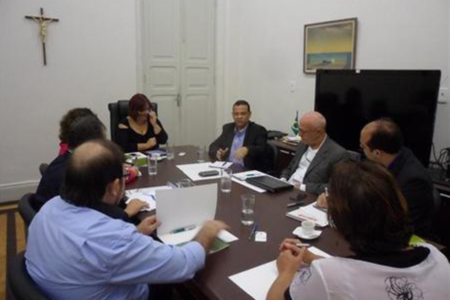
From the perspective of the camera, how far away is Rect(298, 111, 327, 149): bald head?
2623 mm

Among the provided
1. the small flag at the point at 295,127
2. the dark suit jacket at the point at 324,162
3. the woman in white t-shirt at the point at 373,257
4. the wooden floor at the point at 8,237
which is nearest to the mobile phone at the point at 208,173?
the dark suit jacket at the point at 324,162

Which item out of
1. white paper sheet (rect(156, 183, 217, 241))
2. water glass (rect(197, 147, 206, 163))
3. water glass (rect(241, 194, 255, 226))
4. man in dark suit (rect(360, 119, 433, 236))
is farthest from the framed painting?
white paper sheet (rect(156, 183, 217, 241))

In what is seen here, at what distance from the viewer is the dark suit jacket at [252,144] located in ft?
10.6

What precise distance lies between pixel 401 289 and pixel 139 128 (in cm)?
287

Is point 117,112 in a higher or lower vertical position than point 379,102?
lower

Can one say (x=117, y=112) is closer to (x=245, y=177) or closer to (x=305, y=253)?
(x=245, y=177)

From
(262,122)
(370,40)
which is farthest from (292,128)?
(370,40)

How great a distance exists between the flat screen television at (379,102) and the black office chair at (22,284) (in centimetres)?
279

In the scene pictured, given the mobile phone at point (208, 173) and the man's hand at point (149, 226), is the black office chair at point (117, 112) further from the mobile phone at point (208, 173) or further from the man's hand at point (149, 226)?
the man's hand at point (149, 226)

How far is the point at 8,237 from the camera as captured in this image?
3.12m

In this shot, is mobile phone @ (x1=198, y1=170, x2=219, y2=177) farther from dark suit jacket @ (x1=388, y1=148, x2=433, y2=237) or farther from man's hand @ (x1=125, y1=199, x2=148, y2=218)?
dark suit jacket @ (x1=388, y1=148, x2=433, y2=237)

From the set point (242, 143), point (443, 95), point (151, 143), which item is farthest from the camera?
point (242, 143)

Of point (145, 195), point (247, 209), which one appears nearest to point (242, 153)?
point (145, 195)

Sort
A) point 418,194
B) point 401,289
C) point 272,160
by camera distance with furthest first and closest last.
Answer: point 272,160
point 418,194
point 401,289
